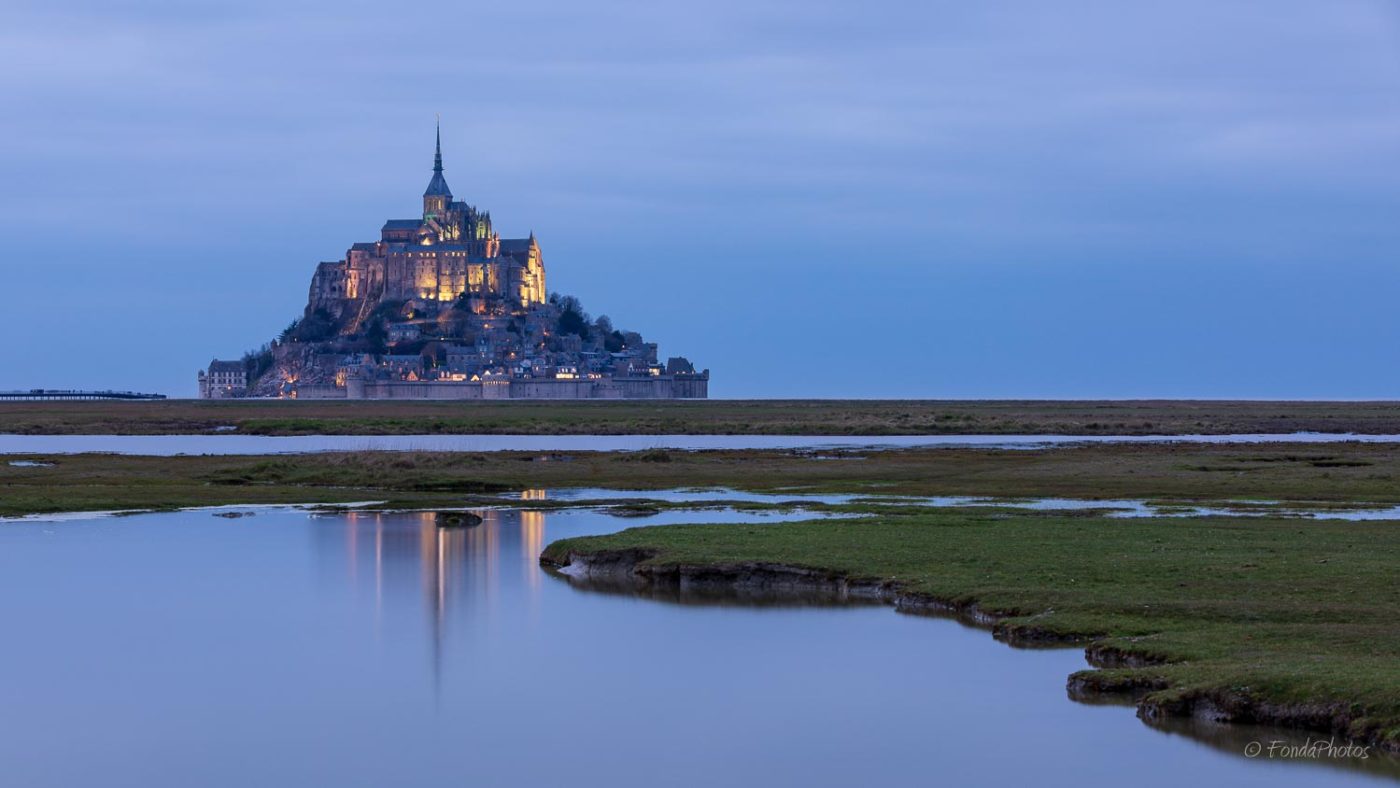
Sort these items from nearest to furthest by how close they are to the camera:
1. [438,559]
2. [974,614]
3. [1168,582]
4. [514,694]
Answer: [514,694] < [974,614] < [1168,582] < [438,559]

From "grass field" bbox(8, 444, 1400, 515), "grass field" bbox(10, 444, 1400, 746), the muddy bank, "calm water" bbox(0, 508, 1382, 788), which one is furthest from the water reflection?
"grass field" bbox(8, 444, 1400, 515)

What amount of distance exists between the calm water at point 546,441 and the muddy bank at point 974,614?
139 feet

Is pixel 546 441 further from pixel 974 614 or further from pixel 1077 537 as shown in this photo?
pixel 974 614

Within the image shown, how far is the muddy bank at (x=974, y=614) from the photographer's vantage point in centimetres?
1475

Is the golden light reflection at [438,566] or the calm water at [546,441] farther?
the calm water at [546,441]

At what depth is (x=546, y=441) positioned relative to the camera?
267ft

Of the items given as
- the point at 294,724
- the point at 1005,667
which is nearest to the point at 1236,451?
the point at 1005,667

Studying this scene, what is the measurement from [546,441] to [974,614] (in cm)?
6127

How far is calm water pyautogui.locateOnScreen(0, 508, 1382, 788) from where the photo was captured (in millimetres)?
14578

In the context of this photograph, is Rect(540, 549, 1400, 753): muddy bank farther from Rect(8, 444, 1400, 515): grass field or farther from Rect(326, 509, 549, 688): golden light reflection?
Rect(8, 444, 1400, 515): grass field

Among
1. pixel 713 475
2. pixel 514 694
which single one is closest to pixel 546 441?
pixel 713 475

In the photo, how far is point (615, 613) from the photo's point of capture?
75.3ft

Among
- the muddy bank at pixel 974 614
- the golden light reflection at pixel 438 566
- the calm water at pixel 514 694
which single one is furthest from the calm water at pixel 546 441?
the calm water at pixel 514 694

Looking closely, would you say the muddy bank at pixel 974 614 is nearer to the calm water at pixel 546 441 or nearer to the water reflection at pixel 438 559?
the water reflection at pixel 438 559
